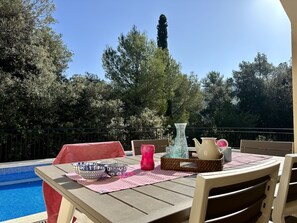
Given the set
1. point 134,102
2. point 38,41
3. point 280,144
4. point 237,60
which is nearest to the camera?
point 280,144

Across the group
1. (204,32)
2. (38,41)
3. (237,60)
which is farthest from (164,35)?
(38,41)

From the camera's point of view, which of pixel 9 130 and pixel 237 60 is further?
pixel 237 60

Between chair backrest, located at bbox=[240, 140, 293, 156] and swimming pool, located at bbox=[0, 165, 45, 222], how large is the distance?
2.63 meters

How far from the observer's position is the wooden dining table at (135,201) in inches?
34.7

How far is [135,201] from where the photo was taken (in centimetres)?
103

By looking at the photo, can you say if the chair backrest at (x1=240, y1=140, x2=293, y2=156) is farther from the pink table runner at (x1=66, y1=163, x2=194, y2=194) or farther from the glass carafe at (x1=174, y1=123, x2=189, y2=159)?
the pink table runner at (x1=66, y1=163, x2=194, y2=194)

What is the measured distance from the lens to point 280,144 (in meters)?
2.48

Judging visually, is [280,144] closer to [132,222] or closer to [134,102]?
[132,222]

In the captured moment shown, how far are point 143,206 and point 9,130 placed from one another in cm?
659

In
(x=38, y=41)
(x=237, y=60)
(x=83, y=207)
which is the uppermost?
(x=237, y=60)

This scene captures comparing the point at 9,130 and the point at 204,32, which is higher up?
the point at 204,32

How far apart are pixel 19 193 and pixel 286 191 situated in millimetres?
3994

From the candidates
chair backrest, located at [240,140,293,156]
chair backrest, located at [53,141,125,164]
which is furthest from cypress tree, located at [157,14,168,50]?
chair backrest, located at [53,141,125,164]

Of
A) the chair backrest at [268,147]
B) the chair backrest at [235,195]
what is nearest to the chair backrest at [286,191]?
the chair backrest at [235,195]
